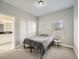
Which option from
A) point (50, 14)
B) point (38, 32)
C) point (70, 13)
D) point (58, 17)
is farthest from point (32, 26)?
point (70, 13)

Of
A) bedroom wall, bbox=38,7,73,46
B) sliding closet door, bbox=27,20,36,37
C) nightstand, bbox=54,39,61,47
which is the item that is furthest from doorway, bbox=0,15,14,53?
nightstand, bbox=54,39,61,47

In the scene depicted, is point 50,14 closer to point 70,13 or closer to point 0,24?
point 70,13

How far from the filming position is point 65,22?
4.64m

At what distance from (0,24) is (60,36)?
5141 millimetres

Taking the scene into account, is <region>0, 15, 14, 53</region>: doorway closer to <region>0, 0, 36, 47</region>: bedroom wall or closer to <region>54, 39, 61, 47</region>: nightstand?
<region>0, 0, 36, 47</region>: bedroom wall

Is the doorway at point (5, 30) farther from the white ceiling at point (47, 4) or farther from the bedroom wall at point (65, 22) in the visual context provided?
the bedroom wall at point (65, 22)

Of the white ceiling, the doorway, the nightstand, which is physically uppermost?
the white ceiling

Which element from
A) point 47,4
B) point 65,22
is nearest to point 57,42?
point 65,22

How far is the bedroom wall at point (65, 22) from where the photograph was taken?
442 cm

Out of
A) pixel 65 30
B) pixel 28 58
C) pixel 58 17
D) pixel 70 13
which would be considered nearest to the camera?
pixel 28 58

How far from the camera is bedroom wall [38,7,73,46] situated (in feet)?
14.5

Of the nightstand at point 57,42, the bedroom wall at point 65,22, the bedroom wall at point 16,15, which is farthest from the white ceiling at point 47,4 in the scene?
the nightstand at point 57,42

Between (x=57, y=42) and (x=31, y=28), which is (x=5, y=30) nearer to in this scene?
(x=31, y=28)

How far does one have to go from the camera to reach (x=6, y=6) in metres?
3.65
